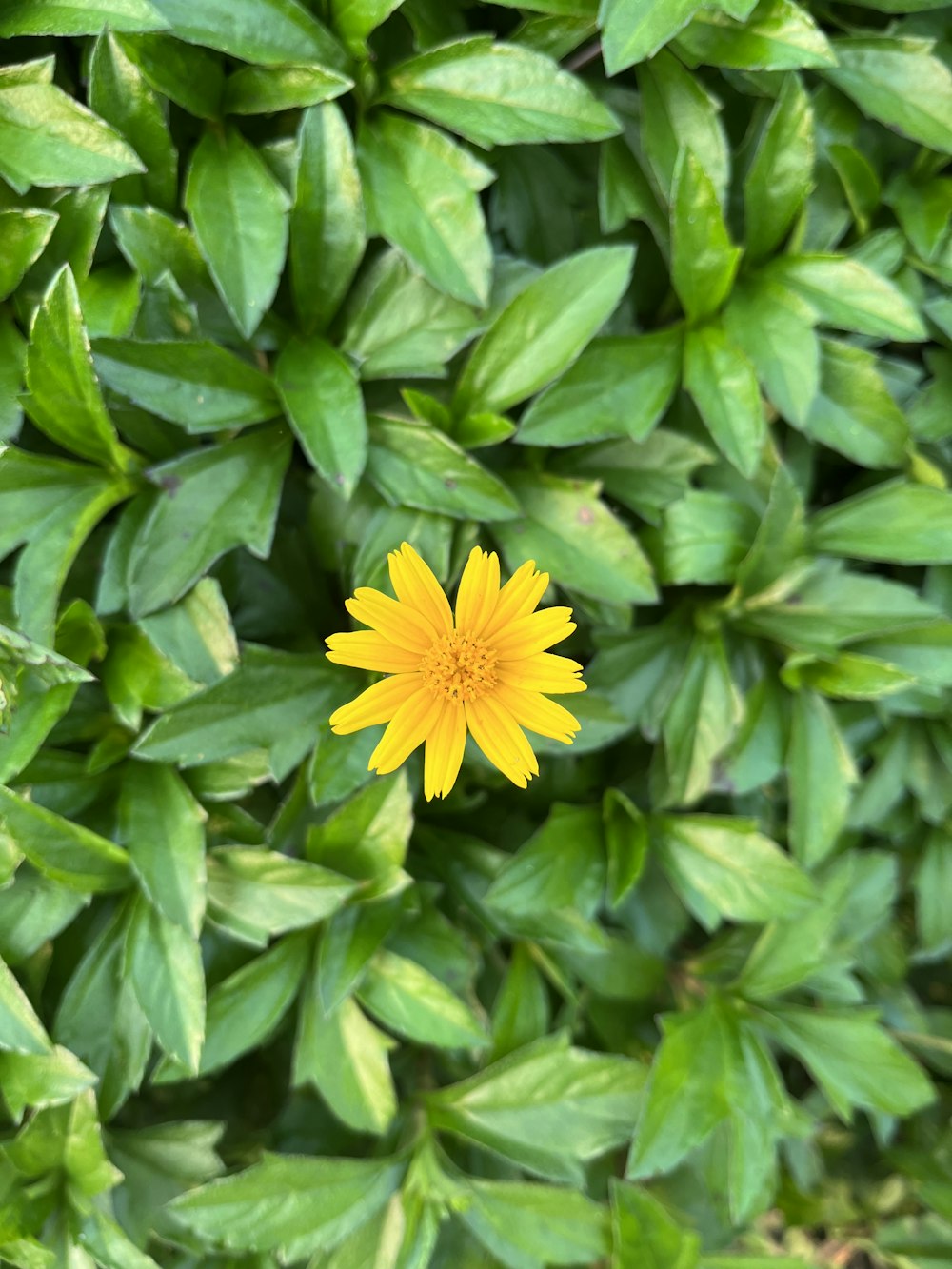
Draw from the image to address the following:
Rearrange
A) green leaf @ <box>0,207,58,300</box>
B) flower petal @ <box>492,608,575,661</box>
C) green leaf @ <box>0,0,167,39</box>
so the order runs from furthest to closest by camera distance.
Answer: green leaf @ <box>0,207,58,300</box> < green leaf @ <box>0,0,167,39</box> < flower petal @ <box>492,608,575,661</box>

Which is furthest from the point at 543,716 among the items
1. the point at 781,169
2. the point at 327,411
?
the point at 781,169

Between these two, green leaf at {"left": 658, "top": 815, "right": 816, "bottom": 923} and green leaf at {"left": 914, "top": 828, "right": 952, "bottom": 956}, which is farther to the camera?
green leaf at {"left": 914, "top": 828, "right": 952, "bottom": 956}

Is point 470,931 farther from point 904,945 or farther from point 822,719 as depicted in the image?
point 904,945

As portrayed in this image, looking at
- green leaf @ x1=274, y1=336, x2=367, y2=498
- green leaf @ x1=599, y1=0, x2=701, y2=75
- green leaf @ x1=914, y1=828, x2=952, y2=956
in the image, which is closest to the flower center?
green leaf @ x1=274, y1=336, x2=367, y2=498

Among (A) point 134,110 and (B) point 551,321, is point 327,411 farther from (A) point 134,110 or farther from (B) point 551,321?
(A) point 134,110

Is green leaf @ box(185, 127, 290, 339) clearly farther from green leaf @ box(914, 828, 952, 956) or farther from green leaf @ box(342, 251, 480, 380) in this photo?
green leaf @ box(914, 828, 952, 956)

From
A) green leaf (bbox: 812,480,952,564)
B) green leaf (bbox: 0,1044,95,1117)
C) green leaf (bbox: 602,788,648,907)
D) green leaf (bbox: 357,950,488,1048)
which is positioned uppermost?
green leaf (bbox: 812,480,952,564)
